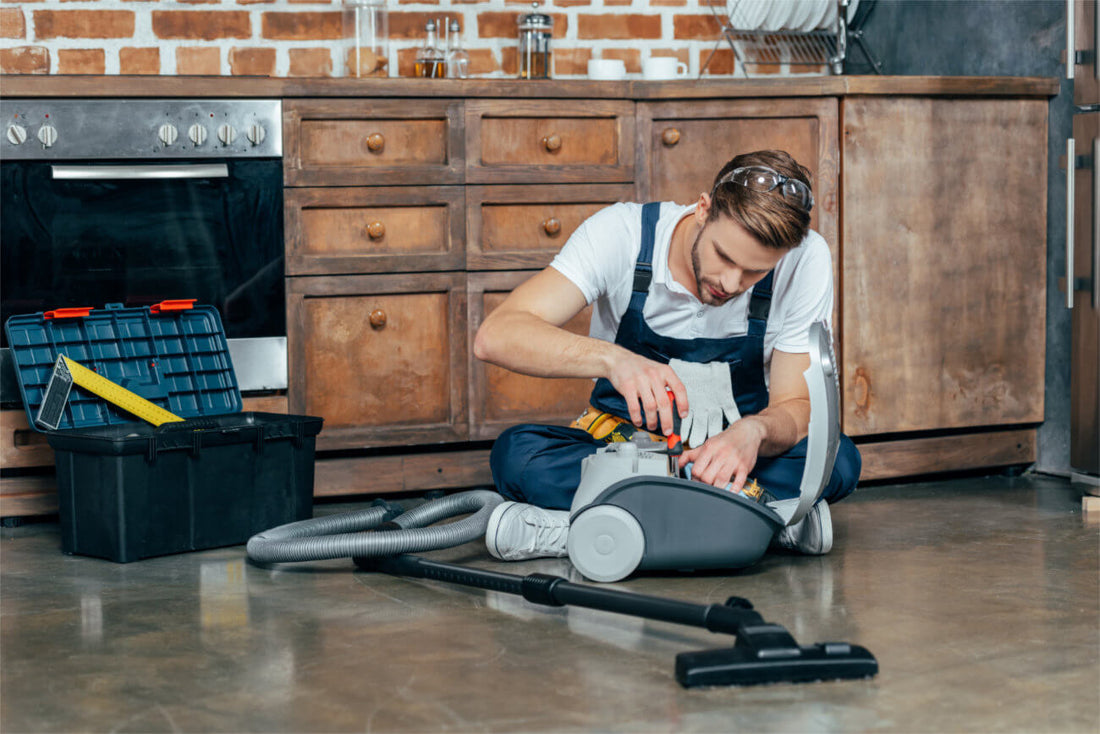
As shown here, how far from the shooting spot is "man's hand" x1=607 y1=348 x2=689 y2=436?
1.94 metres

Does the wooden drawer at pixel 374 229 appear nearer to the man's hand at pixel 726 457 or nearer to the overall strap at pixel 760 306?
the overall strap at pixel 760 306

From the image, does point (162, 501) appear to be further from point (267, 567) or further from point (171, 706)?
point (171, 706)

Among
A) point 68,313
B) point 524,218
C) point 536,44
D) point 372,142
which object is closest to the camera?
point 68,313

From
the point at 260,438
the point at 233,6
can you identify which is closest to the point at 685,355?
the point at 260,438

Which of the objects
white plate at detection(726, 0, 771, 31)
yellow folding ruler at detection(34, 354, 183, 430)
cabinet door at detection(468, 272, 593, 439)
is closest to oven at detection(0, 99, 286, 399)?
yellow folding ruler at detection(34, 354, 183, 430)

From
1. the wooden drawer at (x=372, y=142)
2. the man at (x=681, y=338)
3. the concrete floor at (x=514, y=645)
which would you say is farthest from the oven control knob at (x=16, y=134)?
A: the man at (x=681, y=338)

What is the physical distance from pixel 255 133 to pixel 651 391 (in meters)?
1.20

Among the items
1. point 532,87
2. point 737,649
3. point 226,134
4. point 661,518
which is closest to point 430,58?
point 532,87

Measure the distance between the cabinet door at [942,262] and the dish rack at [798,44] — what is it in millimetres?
656

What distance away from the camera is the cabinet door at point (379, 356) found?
9.12 feet

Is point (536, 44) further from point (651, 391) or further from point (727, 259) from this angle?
point (651, 391)

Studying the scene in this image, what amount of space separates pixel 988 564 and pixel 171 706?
1.37 metres

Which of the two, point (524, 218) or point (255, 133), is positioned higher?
point (255, 133)

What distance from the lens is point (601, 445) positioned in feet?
7.70
